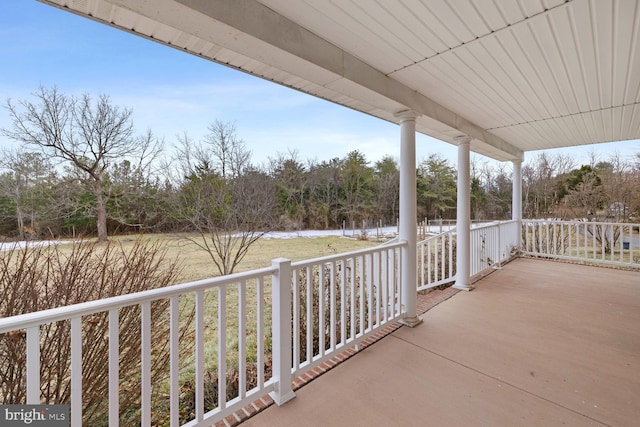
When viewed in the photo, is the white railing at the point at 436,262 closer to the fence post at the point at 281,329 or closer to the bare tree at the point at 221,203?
the fence post at the point at 281,329

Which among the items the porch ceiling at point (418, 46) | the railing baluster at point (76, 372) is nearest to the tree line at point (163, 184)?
the railing baluster at point (76, 372)

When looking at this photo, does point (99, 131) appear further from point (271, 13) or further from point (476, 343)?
point (476, 343)

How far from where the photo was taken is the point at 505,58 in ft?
7.62

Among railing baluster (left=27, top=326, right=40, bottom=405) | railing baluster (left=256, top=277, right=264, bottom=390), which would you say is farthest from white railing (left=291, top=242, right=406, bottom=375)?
railing baluster (left=27, top=326, right=40, bottom=405)

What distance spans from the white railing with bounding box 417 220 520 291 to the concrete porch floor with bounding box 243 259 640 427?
2.75ft

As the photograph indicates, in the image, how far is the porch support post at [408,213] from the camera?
9.99 feet

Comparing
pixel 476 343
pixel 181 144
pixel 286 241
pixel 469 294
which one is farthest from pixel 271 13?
pixel 286 241

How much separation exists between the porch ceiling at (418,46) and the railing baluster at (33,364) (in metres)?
1.52

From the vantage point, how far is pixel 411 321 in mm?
3088

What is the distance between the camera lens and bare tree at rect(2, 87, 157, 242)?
149 inches

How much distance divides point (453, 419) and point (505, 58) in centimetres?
278

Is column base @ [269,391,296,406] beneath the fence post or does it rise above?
beneath

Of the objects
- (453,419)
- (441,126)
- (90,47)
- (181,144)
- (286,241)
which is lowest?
(453,419)

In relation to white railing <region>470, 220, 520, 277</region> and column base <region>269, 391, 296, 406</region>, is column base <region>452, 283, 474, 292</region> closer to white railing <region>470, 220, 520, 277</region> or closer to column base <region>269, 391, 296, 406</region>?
white railing <region>470, 220, 520, 277</region>
